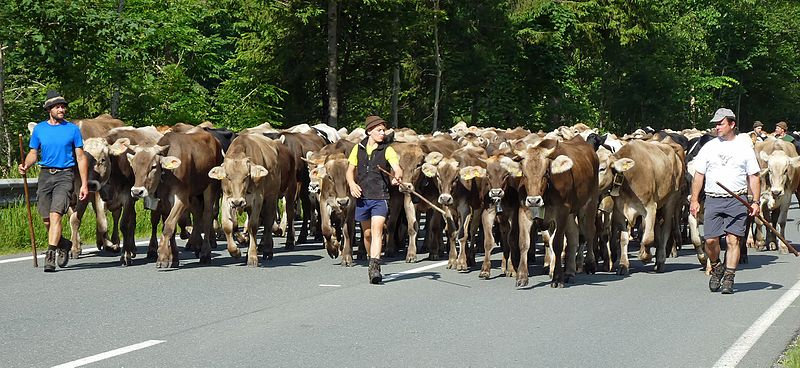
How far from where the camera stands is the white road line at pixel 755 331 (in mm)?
9477

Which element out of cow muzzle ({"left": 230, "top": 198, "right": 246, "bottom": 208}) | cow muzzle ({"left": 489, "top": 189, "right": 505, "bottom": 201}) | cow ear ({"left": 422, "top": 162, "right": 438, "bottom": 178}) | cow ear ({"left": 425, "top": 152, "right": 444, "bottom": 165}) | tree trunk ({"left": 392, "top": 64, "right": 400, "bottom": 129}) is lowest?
cow muzzle ({"left": 230, "top": 198, "right": 246, "bottom": 208})

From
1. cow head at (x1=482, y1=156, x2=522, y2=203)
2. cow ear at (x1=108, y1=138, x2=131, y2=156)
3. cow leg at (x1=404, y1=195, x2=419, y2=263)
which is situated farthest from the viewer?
cow leg at (x1=404, y1=195, x2=419, y2=263)

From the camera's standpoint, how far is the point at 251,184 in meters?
16.8

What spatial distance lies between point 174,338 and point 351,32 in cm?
3474

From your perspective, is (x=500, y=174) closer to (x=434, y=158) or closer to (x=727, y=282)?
(x=434, y=158)

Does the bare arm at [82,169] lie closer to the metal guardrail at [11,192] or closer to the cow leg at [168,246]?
the cow leg at [168,246]

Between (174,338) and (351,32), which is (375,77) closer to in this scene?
(351,32)

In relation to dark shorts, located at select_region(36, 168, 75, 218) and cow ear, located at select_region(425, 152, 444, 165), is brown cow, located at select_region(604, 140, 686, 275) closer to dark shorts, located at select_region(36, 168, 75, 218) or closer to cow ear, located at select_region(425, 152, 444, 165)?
cow ear, located at select_region(425, 152, 444, 165)

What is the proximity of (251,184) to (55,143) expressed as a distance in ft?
9.26

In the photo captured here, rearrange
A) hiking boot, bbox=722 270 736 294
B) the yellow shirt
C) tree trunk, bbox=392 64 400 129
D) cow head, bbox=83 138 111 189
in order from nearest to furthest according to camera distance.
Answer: hiking boot, bbox=722 270 736 294
the yellow shirt
cow head, bbox=83 138 111 189
tree trunk, bbox=392 64 400 129

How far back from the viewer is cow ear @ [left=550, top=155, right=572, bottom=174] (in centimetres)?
1421

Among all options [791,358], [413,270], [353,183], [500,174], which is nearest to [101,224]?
[353,183]

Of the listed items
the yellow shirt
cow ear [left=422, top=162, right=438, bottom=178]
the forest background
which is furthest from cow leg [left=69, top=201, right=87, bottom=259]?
the forest background

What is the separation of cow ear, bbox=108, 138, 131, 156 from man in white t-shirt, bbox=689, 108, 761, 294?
7.66 meters
